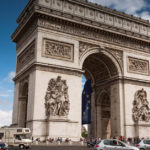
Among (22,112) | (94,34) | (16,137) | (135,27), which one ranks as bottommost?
(16,137)

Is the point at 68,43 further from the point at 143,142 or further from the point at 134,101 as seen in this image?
the point at 143,142

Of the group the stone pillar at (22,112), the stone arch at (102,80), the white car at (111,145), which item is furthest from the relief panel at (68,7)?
the white car at (111,145)

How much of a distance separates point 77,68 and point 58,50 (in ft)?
9.25

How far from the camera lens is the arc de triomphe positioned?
2617 centimetres

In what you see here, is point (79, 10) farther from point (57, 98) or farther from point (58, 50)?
point (57, 98)

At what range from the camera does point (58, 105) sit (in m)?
26.0

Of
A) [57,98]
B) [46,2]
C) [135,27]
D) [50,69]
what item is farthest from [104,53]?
[46,2]

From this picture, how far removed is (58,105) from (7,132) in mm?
5671

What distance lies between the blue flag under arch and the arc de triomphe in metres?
1.01

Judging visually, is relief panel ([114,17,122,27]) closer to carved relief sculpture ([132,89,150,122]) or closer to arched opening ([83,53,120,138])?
arched opening ([83,53,120,138])

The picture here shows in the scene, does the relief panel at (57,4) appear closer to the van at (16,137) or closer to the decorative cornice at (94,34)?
the decorative cornice at (94,34)

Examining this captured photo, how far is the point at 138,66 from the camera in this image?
3288 centimetres

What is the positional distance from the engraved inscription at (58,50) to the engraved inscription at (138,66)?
316 inches

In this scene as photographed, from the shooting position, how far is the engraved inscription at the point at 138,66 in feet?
106
